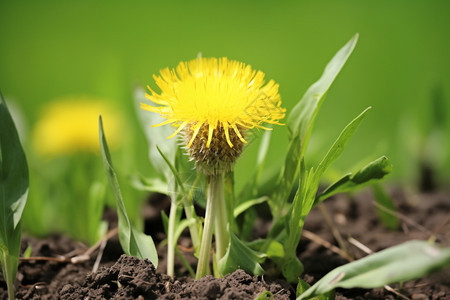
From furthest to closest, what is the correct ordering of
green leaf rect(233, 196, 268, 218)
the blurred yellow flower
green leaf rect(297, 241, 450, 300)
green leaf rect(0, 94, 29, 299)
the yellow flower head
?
1. the blurred yellow flower
2. green leaf rect(233, 196, 268, 218)
3. green leaf rect(0, 94, 29, 299)
4. the yellow flower head
5. green leaf rect(297, 241, 450, 300)

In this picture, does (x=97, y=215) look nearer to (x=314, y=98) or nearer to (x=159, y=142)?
(x=159, y=142)

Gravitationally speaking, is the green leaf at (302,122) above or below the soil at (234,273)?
above

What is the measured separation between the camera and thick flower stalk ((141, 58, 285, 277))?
1.20 metres

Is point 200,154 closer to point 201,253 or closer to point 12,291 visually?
point 201,253

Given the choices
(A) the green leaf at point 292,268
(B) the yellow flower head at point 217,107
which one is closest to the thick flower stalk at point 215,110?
(B) the yellow flower head at point 217,107

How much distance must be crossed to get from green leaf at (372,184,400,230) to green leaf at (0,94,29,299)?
1.09m

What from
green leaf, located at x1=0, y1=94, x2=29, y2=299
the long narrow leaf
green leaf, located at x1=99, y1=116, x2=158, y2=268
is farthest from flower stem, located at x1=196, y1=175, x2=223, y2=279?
green leaf, located at x1=0, y1=94, x2=29, y2=299

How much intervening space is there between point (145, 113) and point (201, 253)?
0.62 metres

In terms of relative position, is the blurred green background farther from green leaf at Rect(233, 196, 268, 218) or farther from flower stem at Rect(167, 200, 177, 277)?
flower stem at Rect(167, 200, 177, 277)

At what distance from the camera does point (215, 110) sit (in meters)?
1.20

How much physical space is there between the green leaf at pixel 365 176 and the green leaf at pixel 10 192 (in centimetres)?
78

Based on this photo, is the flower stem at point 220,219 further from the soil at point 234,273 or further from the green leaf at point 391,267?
the green leaf at point 391,267

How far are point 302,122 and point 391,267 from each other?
21.4 inches

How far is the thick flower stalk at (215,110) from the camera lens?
1.20m
